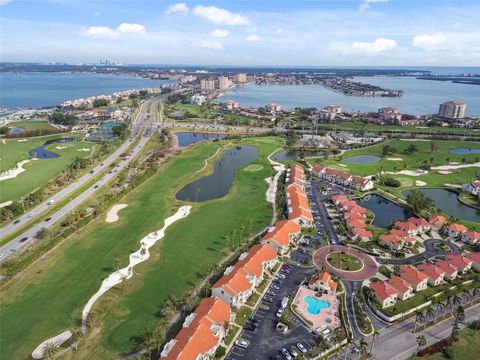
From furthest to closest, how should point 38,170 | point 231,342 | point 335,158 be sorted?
point 335,158 → point 38,170 → point 231,342

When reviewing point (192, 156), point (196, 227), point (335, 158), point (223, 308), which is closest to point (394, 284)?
point (223, 308)

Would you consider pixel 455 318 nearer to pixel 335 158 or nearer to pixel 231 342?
pixel 231 342

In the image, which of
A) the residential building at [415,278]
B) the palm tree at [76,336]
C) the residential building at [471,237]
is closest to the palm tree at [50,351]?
the palm tree at [76,336]

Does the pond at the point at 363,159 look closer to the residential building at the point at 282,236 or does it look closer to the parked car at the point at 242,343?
the residential building at the point at 282,236

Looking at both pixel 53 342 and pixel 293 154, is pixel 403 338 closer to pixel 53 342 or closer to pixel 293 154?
pixel 53 342

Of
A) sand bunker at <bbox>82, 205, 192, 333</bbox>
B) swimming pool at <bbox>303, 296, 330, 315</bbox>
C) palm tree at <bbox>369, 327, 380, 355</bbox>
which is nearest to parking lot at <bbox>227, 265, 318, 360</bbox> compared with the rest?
swimming pool at <bbox>303, 296, 330, 315</bbox>

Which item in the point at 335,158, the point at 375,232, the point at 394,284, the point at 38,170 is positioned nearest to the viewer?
the point at 394,284
